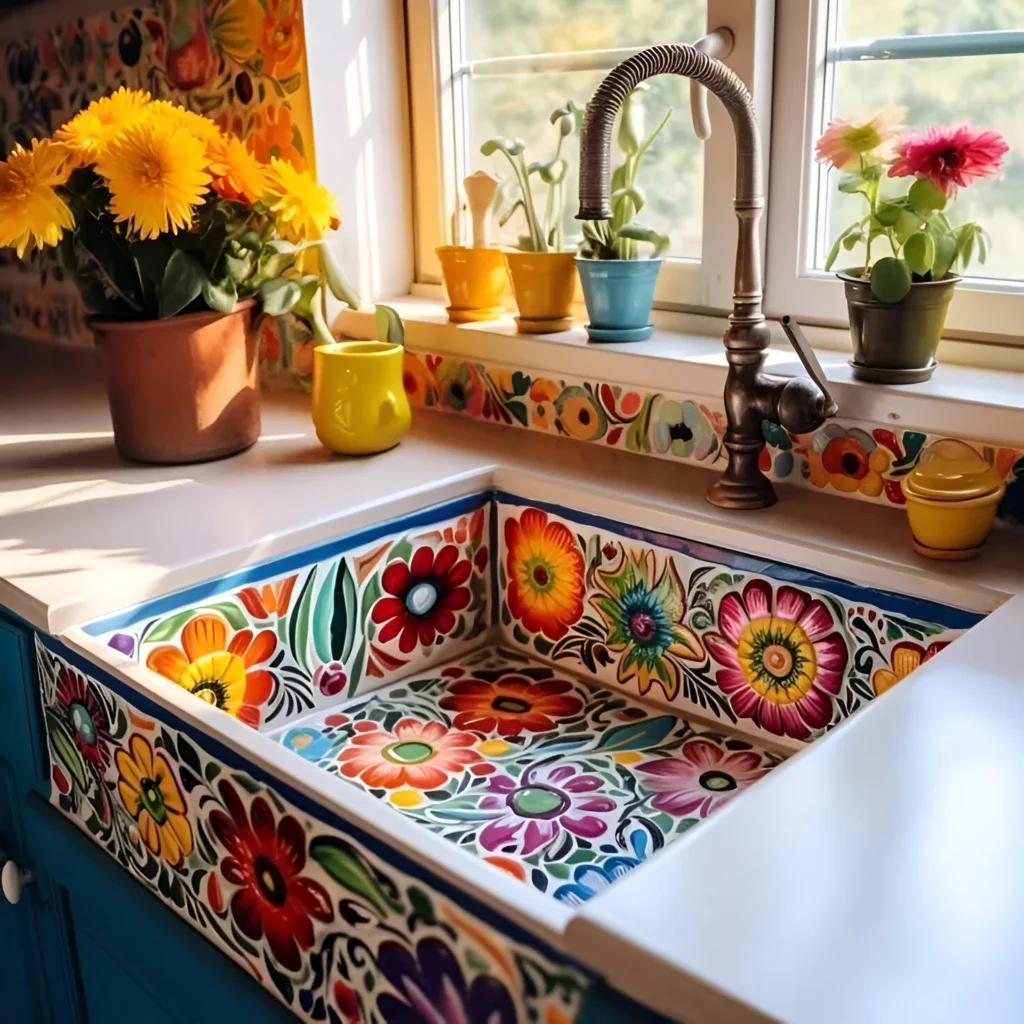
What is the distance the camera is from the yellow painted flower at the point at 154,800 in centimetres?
85

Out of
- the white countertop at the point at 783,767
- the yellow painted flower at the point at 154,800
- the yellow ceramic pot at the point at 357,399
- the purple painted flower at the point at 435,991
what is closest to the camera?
the white countertop at the point at 783,767

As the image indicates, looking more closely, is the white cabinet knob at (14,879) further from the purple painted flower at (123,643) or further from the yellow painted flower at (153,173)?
the yellow painted flower at (153,173)

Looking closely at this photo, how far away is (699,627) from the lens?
3.54 feet

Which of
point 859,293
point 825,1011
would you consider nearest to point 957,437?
point 859,293

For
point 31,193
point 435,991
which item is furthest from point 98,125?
point 435,991

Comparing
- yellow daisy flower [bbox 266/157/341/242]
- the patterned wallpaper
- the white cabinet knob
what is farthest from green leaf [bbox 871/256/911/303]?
the white cabinet knob

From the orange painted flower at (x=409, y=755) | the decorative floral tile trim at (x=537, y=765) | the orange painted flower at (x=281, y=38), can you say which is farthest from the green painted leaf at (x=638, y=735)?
the orange painted flower at (x=281, y=38)

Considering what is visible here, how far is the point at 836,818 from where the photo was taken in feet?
2.05

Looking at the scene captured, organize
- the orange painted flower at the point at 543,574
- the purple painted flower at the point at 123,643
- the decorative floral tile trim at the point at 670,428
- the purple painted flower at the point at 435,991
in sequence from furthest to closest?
1. the orange painted flower at the point at 543,574
2. the decorative floral tile trim at the point at 670,428
3. the purple painted flower at the point at 123,643
4. the purple painted flower at the point at 435,991

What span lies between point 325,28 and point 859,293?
2.69ft

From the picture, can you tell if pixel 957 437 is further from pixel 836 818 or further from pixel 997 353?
pixel 836 818

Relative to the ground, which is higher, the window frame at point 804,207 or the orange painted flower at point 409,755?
the window frame at point 804,207

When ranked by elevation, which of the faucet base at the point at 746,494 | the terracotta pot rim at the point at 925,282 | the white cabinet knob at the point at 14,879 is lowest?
the white cabinet knob at the point at 14,879

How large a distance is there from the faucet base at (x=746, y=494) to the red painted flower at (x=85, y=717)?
22.5 inches
